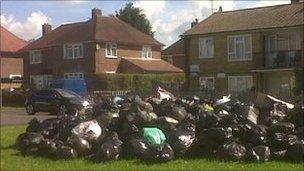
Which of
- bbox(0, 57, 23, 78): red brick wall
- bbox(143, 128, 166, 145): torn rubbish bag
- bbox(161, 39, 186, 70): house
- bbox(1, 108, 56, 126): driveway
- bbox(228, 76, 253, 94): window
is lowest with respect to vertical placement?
bbox(1, 108, 56, 126): driveway

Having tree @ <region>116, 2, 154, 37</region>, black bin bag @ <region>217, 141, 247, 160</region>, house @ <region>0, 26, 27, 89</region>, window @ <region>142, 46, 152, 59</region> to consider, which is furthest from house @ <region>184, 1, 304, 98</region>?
tree @ <region>116, 2, 154, 37</region>

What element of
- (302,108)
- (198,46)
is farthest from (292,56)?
(302,108)

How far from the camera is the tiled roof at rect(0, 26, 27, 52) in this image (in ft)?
205

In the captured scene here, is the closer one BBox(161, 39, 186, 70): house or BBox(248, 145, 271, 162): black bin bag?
BBox(248, 145, 271, 162): black bin bag

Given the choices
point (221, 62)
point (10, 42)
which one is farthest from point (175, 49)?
point (221, 62)

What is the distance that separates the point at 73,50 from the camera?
5072 centimetres

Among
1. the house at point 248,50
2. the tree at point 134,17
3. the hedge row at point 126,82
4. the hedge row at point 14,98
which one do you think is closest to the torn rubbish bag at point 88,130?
the house at point 248,50

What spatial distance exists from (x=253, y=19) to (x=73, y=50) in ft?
57.5

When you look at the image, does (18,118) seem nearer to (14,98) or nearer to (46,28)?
(14,98)

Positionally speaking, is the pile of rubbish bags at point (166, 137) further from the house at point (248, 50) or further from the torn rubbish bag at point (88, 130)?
the house at point (248, 50)

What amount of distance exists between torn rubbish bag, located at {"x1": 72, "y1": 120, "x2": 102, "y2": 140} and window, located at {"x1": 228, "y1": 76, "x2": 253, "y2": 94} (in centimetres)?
2699

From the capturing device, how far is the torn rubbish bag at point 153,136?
39.9 ft

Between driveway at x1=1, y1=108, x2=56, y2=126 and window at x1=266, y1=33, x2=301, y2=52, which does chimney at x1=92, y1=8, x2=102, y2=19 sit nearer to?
window at x1=266, y1=33, x2=301, y2=52

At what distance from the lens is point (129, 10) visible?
81.4 m
